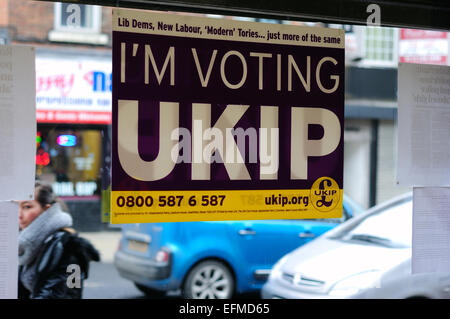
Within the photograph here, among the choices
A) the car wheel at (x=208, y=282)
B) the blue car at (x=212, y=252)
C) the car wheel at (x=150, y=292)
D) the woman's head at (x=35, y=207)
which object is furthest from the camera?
the car wheel at (x=150, y=292)

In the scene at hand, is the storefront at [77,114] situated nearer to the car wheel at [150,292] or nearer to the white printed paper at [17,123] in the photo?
the car wheel at [150,292]

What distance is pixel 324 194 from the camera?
2590 millimetres

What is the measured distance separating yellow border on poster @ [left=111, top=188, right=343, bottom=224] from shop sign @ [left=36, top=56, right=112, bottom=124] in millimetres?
10505

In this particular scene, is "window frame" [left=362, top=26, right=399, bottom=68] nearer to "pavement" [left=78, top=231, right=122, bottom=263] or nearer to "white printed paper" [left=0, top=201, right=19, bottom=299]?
"pavement" [left=78, top=231, right=122, bottom=263]

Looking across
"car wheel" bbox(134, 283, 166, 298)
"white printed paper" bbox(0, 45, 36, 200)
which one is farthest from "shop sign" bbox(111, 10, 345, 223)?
"car wheel" bbox(134, 283, 166, 298)

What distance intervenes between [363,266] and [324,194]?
280 cm

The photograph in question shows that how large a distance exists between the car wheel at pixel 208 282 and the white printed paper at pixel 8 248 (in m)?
4.82

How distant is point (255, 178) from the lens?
2512 mm

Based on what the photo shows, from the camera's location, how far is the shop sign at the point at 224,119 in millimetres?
2369

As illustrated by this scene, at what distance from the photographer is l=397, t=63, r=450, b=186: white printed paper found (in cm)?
275

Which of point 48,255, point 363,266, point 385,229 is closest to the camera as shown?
point 48,255

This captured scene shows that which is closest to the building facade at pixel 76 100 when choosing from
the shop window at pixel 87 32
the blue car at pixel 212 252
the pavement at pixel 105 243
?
the shop window at pixel 87 32

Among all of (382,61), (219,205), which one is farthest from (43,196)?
(382,61)

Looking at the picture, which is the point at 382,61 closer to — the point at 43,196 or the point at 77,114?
the point at 77,114
